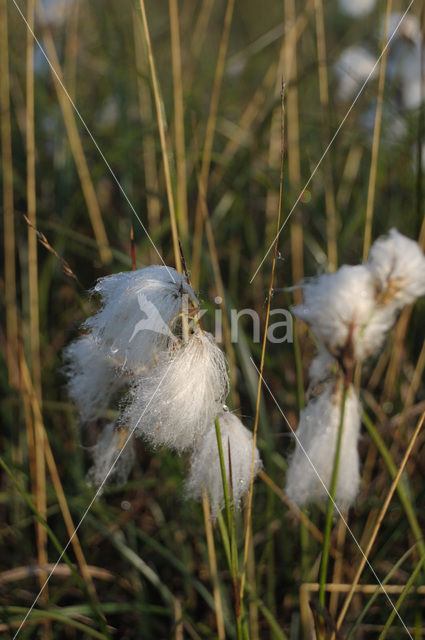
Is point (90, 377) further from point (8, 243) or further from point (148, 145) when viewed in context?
point (148, 145)

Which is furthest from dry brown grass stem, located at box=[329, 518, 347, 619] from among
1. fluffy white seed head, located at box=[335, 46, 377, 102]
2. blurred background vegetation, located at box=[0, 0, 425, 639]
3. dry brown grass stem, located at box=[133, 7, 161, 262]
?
fluffy white seed head, located at box=[335, 46, 377, 102]

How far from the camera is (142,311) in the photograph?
511 millimetres

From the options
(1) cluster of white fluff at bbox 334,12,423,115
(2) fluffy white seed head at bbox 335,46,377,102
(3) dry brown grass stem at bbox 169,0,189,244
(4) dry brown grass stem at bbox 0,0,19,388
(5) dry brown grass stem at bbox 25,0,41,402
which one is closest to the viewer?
(3) dry brown grass stem at bbox 169,0,189,244

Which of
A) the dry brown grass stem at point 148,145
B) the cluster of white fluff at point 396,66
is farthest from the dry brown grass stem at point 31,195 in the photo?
the cluster of white fluff at point 396,66

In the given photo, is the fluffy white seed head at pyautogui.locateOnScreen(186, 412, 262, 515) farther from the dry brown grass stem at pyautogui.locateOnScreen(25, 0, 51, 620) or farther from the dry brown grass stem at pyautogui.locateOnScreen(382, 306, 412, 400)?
the dry brown grass stem at pyautogui.locateOnScreen(382, 306, 412, 400)

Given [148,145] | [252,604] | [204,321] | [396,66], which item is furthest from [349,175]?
[252,604]

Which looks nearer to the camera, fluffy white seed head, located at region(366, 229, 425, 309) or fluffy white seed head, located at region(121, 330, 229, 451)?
fluffy white seed head, located at region(121, 330, 229, 451)

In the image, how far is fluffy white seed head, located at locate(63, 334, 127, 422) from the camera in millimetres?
659

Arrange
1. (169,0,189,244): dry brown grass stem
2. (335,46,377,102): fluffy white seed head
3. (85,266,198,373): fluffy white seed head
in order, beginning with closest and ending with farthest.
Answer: (85,266,198,373): fluffy white seed head → (169,0,189,244): dry brown grass stem → (335,46,377,102): fluffy white seed head

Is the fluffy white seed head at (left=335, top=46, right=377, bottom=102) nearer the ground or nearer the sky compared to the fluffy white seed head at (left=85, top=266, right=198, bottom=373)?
nearer the sky

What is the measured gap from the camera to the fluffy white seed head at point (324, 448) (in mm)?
703

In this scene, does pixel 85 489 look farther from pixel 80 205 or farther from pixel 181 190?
pixel 80 205

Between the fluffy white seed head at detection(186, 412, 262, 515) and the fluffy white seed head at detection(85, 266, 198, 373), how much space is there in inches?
4.8

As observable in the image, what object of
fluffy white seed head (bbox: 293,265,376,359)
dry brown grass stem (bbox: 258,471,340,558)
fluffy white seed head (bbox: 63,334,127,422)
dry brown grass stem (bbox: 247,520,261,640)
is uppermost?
fluffy white seed head (bbox: 293,265,376,359)
